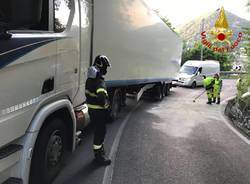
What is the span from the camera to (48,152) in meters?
5.11

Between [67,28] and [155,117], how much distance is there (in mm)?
7210

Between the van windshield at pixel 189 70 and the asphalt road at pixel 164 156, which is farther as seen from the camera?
the van windshield at pixel 189 70

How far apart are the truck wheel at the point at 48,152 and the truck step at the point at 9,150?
0.55m

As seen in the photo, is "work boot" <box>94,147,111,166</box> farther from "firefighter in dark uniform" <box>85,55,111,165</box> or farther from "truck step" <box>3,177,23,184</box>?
"truck step" <box>3,177,23,184</box>

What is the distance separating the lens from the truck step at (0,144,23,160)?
4035 millimetres

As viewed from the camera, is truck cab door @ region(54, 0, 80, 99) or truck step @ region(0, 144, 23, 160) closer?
truck step @ region(0, 144, 23, 160)

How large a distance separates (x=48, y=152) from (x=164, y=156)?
9.30ft

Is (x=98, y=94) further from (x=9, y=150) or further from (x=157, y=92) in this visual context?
(x=157, y=92)

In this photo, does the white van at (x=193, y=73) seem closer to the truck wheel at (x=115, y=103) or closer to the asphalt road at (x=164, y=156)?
the asphalt road at (x=164, y=156)

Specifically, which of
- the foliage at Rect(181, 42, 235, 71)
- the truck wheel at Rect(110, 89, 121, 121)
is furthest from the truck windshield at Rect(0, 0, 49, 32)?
the foliage at Rect(181, 42, 235, 71)

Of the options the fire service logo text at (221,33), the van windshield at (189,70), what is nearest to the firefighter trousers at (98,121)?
the van windshield at (189,70)

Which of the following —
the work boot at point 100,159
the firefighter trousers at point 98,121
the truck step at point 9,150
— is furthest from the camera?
the work boot at point 100,159

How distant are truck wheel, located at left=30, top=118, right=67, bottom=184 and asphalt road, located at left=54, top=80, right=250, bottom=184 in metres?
0.38

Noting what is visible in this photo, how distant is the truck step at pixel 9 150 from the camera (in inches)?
159
